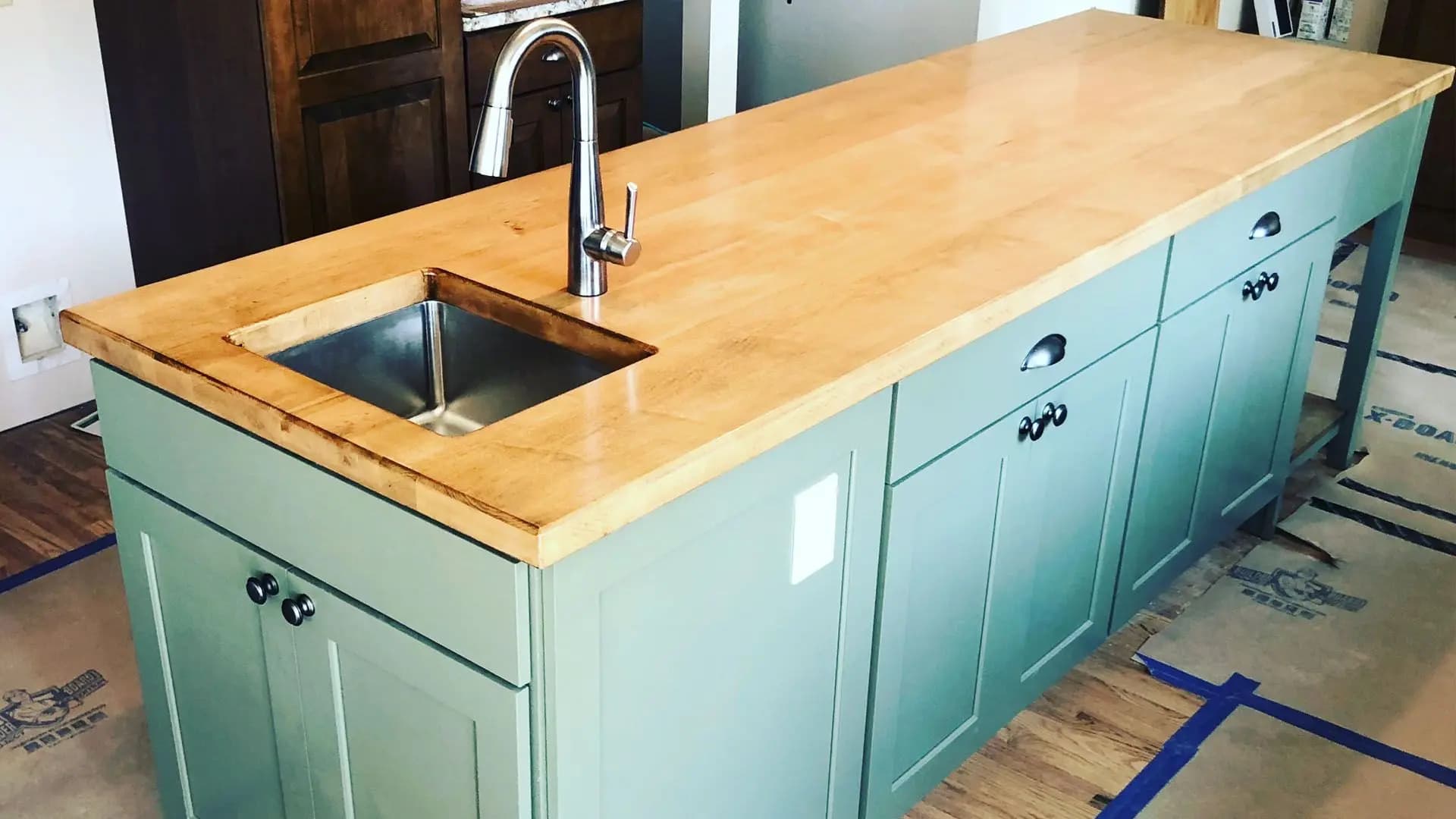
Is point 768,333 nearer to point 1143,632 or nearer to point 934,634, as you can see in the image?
point 934,634

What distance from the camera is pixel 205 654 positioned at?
5.44 ft

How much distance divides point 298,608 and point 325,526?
0.12m

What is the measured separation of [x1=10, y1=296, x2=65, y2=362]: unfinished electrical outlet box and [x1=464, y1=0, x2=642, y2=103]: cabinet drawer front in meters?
1.04

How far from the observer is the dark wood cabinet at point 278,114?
2.75 meters

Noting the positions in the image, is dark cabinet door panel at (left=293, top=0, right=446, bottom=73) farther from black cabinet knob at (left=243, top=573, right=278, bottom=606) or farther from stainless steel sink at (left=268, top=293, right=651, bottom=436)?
black cabinet knob at (left=243, top=573, right=278, bottom=606)

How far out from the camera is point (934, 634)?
1.89 m

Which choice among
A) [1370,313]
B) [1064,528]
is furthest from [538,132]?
[1370,313]

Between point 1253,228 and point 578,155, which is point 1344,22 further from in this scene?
point 578,155

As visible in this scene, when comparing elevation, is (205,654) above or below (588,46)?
below

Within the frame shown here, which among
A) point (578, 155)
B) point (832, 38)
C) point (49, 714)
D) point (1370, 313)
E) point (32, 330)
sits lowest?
point (49, 714)

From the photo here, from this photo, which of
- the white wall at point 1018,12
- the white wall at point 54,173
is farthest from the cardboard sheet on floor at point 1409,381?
the white wall at point 54,173

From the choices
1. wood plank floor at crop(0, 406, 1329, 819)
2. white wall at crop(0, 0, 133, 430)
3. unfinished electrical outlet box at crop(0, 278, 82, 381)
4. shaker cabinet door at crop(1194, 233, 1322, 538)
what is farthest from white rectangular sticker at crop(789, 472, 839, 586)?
white wall at crop(0, 0, 133, 430)

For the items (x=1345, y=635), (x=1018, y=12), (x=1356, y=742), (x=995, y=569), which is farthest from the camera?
(x=1018, y=12)

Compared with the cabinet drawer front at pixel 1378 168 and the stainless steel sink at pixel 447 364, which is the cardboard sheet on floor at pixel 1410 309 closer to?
the cabinet drawer front at pixel 1378 168
